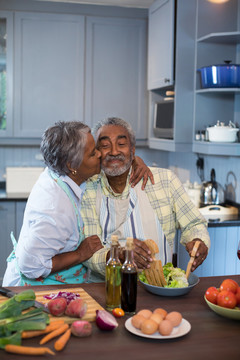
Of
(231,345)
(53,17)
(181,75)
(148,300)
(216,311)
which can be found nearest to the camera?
(231,345)

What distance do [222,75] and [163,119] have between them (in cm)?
82

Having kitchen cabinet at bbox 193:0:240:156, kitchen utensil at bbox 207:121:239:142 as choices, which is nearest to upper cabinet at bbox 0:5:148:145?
kitchen cabinet at bbox 193:0:240:156

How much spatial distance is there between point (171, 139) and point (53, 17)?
1.51m

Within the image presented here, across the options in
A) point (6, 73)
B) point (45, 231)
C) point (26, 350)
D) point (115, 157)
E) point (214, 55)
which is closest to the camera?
point (26, 350)

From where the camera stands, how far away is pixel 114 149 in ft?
7.23

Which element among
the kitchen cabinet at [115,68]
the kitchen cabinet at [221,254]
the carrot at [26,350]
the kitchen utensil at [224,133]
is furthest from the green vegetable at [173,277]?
the kitchen cabinet at [115,68]

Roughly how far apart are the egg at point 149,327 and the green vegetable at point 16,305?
0.35m

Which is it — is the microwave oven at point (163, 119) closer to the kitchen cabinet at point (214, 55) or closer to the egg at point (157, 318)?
the kitchen cabinet at point (214, 55)

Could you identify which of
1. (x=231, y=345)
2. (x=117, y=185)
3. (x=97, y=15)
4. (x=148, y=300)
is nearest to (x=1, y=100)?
(x=97, y=15)

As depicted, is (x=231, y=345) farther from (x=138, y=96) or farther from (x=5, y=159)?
(x=5, y=159)

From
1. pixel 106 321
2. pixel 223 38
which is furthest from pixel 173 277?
pixel 223 38

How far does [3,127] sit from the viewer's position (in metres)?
4.26

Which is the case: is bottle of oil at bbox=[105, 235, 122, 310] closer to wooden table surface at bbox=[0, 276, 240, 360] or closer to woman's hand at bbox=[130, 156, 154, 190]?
wooden table surface at bbox=[0, 276, 240, 360]

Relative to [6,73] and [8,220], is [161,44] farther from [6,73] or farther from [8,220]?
[8,220]
